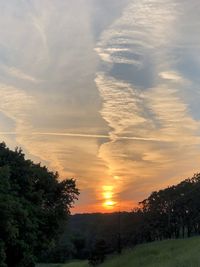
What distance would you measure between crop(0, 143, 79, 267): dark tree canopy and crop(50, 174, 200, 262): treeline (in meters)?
43.5

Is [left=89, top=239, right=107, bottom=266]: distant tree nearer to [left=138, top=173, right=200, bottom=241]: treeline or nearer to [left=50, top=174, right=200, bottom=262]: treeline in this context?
[left=50, top=174, right=200, bottom=262]: treeline

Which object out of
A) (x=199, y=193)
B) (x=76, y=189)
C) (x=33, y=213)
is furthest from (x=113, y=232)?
(x=33, y=213)

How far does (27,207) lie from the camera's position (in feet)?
124

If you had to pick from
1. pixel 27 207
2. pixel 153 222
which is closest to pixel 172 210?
pixel 153 222

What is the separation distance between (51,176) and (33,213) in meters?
7.94

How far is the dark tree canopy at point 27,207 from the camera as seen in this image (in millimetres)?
31428

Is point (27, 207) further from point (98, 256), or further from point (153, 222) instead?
point (153, 222)

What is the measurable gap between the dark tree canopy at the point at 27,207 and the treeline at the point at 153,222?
143ft

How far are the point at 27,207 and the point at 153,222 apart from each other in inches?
2800

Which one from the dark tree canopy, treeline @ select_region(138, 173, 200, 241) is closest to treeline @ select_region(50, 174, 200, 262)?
treeline @ select_region(138, 173, 200, 241)

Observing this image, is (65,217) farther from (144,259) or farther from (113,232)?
(113,232)

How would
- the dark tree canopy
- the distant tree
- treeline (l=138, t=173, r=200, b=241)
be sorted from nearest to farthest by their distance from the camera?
the dark tree canopy → the distant tree → treeline (l=138, t=173, r=200, b=241)

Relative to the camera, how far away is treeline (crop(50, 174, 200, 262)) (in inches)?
3782

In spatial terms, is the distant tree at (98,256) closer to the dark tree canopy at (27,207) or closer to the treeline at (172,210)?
the treeline at (172,210)
